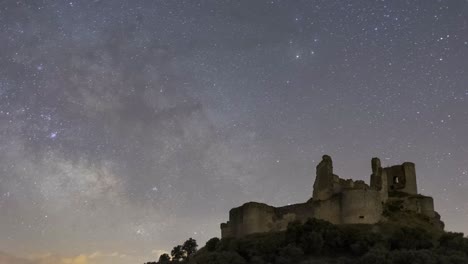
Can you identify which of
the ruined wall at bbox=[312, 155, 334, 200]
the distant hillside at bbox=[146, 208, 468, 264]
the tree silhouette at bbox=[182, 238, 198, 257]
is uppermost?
the ruined wall at bbox=[312, 155, 334, 200]

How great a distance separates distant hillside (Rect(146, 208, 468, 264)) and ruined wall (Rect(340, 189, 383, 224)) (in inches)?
27.2

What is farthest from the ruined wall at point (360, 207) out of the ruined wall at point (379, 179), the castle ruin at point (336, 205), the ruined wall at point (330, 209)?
the ruined wall at point (379, 179)

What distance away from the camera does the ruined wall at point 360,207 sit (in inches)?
2469

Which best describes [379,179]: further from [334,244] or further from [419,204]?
[334,244]

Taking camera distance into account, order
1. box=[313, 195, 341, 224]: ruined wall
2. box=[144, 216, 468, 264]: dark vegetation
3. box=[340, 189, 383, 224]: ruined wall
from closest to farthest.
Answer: box=[144, 216, 468, 264]: dark vegetation < box=[340, 189, 383, 224]: ruined wall < box=[313, 195, 341, 224]: ruined wall

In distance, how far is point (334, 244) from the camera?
60312 millimetres

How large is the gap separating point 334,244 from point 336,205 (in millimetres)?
5385

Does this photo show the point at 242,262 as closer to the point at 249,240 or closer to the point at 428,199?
the point at 249,240

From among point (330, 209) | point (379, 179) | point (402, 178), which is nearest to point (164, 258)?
point (330, 209)

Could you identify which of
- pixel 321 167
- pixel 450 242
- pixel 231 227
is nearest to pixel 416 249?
pixel 450 242

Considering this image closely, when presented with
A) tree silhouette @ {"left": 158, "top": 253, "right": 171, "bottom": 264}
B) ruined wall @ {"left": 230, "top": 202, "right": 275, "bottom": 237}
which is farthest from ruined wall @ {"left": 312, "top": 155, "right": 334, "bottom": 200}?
tree silhouette @ {"left": 158, "top": 253, "right": 171, "bottom": 264}

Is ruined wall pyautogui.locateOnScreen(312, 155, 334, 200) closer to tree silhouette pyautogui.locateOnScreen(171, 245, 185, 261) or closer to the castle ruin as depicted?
the castle ruin

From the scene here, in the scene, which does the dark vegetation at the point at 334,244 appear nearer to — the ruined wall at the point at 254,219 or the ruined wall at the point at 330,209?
the ruined wall at the point at 330,209

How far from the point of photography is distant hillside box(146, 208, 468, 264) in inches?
2293
